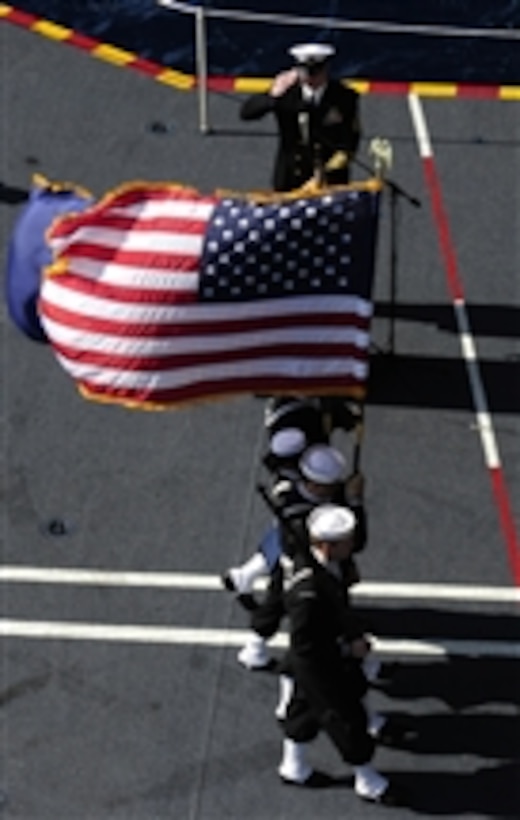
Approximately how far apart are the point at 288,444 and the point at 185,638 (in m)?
1.78

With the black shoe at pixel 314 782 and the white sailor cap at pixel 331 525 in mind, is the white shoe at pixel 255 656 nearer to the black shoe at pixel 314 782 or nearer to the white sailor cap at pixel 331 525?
the black shoe at pixel 314 782

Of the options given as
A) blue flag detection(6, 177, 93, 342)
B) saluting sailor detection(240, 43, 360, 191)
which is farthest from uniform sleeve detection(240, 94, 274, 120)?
blue flag detection(6, 177, 93, 342)

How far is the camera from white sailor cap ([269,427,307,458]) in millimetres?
10227

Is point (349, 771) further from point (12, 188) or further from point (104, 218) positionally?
point (12, 188)

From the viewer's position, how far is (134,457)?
12.4m

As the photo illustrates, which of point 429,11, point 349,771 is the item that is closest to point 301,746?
point 349,771

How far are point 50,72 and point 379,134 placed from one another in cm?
346

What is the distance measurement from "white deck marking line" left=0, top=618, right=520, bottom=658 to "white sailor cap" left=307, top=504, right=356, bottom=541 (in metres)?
2.05

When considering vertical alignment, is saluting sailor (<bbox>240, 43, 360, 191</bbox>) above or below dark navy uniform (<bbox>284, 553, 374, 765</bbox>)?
above

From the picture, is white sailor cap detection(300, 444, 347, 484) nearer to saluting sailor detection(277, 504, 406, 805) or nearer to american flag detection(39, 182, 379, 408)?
saluting sailor detection(277, 504, 406, 805)

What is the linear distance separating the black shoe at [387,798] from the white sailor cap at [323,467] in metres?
2.01

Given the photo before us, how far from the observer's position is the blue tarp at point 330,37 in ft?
61.7

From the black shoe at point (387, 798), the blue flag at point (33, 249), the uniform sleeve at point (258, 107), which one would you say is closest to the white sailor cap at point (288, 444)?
the blue flag at point (33, 249)

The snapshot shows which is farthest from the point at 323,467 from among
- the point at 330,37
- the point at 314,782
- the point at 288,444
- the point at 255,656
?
the point at 330,37
